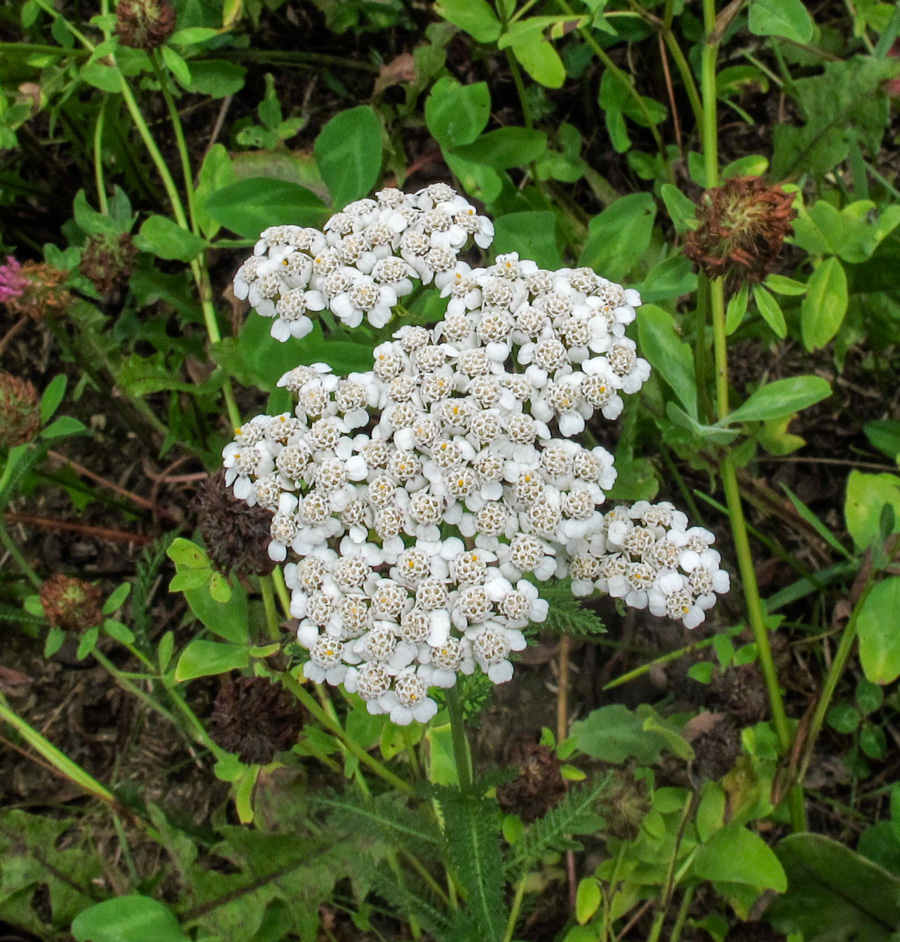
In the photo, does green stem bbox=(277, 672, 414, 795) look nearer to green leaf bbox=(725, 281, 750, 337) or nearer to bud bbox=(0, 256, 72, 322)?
green leaf bbox=(725, 281, 750, 337)

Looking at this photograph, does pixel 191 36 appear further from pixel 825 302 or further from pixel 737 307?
pixel 825 302

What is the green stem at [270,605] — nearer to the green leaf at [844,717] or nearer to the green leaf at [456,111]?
the green leaf at [456,111]

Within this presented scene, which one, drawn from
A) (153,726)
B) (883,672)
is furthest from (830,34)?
(153,726)

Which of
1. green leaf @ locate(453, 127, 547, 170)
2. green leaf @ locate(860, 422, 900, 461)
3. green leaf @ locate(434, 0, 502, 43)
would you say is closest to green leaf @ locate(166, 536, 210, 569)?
green leaf @ locate(453, 127, 547, 170)

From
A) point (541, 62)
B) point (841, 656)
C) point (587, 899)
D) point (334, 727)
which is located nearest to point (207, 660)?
point (334, 727)

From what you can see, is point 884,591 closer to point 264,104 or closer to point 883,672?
point 883,672
